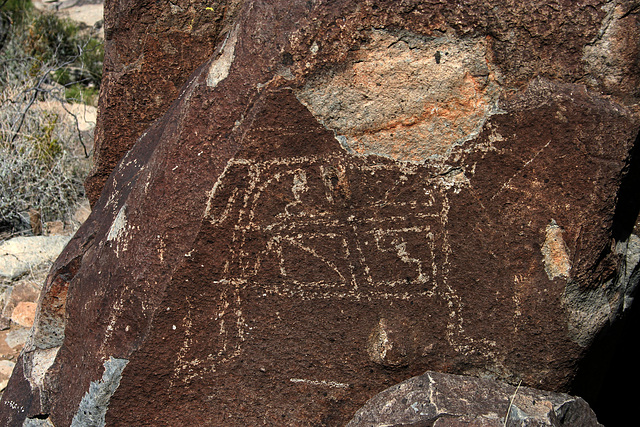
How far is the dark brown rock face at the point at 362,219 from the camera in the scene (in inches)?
62.0

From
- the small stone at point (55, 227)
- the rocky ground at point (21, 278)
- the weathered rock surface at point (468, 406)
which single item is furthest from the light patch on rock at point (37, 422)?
the small stone at point (55, 227)

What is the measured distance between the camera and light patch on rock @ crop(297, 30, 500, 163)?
5.18ft

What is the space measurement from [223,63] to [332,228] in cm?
53

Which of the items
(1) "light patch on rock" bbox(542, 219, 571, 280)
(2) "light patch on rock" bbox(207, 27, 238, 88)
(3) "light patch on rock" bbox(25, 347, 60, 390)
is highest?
(2) "light patch on rock" bbox(207, 27, 238, 88)

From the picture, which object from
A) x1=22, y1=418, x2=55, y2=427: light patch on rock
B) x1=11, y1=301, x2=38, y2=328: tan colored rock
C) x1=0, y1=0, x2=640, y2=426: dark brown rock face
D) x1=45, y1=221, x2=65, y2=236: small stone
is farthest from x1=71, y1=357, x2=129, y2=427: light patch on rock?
x1=45, y1=221, x2=65, y2=236: small stone

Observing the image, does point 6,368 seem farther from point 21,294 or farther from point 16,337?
point 21,294

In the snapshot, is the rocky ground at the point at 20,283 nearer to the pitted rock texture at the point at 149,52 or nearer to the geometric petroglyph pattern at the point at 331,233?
the pitted rock texture at the point at 149,52

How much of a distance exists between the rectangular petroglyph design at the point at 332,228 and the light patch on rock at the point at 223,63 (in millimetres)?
225

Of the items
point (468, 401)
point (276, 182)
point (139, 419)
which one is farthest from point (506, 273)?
point (139, 419)

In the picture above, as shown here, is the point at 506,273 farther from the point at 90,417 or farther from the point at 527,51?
the point at 90,417

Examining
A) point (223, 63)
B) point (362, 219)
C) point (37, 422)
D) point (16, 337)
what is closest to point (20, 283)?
point (16, 337)

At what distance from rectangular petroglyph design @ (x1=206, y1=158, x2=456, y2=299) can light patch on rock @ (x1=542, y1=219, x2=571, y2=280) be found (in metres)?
0.27

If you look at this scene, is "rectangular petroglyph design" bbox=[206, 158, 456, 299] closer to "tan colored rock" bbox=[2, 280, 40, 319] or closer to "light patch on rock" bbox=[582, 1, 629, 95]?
"light patch on rock" bbox=[582, 1, 629, 95]

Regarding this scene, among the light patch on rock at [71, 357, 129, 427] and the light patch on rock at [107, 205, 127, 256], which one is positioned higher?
the light patch on rock at [107, 205, 127, 256]
